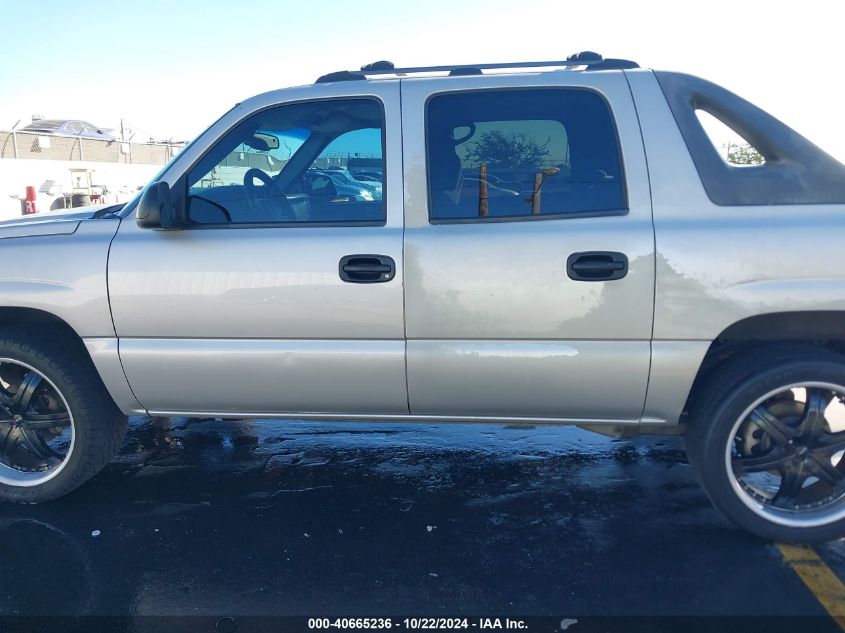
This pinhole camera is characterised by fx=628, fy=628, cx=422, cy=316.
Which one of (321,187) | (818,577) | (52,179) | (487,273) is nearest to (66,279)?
(321,187)

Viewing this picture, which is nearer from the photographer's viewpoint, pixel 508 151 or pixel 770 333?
pixel 770 333

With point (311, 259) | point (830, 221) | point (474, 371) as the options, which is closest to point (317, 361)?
point (311, 259)

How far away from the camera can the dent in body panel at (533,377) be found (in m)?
2.71

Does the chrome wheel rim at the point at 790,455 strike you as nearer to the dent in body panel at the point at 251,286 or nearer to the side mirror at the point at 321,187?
the dent in body panel at the point at 251,286

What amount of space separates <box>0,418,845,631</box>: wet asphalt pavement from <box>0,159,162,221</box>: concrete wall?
45.1 ft

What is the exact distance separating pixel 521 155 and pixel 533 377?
0.99 metres

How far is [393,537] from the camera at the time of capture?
298cm

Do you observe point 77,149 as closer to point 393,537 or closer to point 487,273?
point 393,537

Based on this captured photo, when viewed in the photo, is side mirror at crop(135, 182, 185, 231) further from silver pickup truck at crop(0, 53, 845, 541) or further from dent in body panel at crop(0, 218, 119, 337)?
dent in body panel at crop(0, 218, 119, 337)

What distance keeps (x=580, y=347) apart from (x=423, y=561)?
1174mm

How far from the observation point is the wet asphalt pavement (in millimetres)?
2547

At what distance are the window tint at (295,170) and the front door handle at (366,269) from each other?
0.64 feet

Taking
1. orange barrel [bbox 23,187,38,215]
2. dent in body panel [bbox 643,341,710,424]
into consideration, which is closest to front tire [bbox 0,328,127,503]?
dent in body panel [bbox 643,341,710,424]

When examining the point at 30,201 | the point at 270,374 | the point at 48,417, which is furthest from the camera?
the point at 30,201
